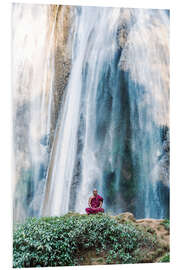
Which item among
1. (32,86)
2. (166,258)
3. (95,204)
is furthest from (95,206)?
(32,86)

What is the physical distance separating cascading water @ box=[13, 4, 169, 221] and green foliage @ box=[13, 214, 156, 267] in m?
0.47

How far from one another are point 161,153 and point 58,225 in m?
2.16

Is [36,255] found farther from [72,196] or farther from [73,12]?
[73,12]

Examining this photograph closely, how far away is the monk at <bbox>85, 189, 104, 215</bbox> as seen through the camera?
256 inches

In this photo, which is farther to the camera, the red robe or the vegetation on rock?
the red robe

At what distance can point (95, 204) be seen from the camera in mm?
6559

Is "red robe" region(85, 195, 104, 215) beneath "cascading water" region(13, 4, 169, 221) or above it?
beneath

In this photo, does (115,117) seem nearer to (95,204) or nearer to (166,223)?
(95,204)

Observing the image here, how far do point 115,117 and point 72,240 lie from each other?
2160 millimetres

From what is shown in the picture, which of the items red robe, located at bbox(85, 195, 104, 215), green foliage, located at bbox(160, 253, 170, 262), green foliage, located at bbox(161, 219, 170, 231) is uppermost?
red robe, located at bbox(85, 195, 104, 215)

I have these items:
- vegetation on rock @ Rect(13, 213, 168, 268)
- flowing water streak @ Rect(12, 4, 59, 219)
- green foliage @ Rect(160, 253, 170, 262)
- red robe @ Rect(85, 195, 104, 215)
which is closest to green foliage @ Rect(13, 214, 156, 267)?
vegetation on rock @ Rect(13, 213, 168, 268)

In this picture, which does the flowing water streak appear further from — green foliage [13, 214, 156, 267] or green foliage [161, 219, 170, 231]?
green foliage [161, 219, 170, 231]

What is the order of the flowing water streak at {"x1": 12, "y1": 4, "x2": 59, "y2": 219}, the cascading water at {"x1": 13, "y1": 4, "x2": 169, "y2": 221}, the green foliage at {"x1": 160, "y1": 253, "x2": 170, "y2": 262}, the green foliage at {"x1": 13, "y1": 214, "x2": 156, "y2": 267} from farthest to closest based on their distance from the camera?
the cascading water at {"x1": 13, "y1": 4, "x2": 169, "y2": 221} < the green foliage at {"x1": 160, "y1": 253, "x2": 170, "y2": 262} < the flowing water streak at {"x1": 12, "y1": 4, "x2": 59, "y2": 219} < the green foliage at {"x1": 13, "y1": 214, "x2": 156, "y2": 267}
